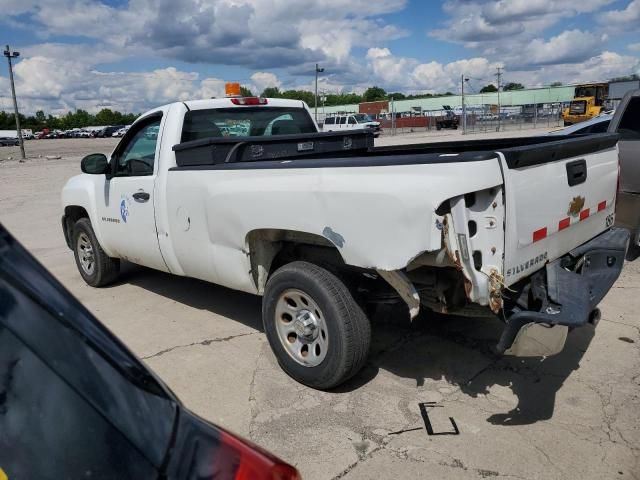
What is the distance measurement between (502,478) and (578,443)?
569mm

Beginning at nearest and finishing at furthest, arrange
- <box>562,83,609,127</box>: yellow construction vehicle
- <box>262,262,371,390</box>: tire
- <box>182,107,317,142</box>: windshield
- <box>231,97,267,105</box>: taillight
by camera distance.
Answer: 1. <box>262,262,371,390</box>: tire
2. <box>182,107,317,142</box>: windshield
3. <box>231,97,267,105</box>: taillight
4. <box>562,83,609,127</box>: yellow construction vehicle

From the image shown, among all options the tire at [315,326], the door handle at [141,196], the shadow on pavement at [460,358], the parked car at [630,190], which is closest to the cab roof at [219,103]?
the door handle at [141,196]

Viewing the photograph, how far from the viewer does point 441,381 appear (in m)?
3.91

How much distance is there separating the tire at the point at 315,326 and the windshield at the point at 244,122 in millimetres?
1868

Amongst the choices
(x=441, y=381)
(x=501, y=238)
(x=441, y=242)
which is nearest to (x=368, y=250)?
(x=441, y=242)

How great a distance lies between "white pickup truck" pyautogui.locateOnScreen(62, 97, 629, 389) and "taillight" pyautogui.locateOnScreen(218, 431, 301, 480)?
5.54ft

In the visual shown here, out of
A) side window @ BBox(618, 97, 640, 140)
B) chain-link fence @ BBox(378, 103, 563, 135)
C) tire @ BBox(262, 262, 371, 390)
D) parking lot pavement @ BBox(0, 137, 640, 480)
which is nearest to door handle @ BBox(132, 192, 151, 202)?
parking lot pavement @ BBox(0, 137, 640, 480)

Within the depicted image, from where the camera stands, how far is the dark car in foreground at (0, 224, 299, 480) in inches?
46.3

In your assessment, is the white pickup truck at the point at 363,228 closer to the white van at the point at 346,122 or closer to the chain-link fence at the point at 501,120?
the chain-link fence at the point at 501,120

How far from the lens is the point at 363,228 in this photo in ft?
10.5

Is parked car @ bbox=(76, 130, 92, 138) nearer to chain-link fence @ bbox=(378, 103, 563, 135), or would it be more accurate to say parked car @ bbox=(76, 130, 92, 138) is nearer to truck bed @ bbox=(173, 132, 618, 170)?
chain-link fence @ bbox=(378, 103, 563, 135)

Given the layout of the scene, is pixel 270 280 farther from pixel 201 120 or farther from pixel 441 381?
pixel 201 120

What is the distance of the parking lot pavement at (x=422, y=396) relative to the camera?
3025 mm

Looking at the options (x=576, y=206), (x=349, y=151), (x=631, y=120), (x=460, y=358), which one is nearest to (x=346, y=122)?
(x=631, y=120)
